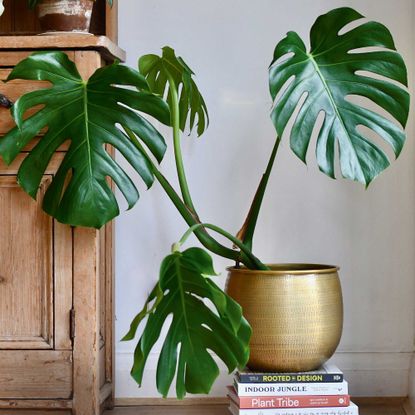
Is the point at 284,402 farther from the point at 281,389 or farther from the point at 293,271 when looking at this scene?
the point at 293,271

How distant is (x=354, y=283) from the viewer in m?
2.14

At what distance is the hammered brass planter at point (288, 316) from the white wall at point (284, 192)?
401 millimetres

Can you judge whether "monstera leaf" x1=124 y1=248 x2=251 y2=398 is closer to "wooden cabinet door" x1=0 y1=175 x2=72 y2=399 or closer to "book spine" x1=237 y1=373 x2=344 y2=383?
"book spine" x1=237 y1=373 x2=344 y2=383

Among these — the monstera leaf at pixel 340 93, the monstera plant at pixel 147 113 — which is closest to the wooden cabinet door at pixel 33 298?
the monstera plant at pixel 147 113

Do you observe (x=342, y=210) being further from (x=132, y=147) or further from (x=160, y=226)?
(x=132, y=147)

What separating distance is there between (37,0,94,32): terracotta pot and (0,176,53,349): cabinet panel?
0.38 meters

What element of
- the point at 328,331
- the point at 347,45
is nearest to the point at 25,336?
the point at 328,331

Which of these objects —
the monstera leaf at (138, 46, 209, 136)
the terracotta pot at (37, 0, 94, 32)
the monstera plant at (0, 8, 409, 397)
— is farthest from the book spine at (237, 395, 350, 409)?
the terracotta pot at (37, 0, 94, 32)

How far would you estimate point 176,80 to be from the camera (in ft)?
6.47

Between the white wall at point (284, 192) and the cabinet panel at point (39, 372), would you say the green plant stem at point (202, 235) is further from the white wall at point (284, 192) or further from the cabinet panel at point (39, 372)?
the cabinet panel at point (39, 372)

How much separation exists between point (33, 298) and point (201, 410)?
579 millimetres

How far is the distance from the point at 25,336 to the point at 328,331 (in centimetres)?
68

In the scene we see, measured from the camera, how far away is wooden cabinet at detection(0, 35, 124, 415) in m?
1.77

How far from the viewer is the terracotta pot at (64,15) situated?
6.05 feet
